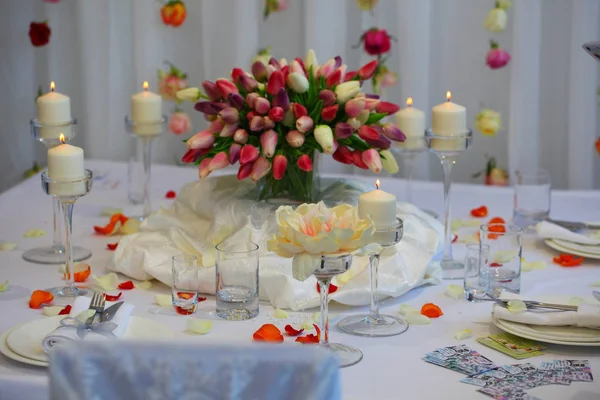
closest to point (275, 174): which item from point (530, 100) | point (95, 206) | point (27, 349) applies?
point (27, 349)

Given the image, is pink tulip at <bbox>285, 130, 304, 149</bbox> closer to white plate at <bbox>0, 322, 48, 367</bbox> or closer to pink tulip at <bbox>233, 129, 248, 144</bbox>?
pink tulip at <bbox>233, 129, 248, 144</bbox>

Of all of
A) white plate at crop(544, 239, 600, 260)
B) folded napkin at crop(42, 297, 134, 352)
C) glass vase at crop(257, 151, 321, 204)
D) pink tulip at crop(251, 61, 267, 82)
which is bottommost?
folded napkin at crop(42, 297, 134, 352)

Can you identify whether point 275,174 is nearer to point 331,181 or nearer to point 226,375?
point 331,181

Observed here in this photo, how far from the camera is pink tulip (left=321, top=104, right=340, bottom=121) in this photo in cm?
182

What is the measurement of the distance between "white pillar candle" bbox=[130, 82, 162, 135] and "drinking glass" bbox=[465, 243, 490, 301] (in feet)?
3.02

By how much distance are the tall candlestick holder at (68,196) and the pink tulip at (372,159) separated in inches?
20.9

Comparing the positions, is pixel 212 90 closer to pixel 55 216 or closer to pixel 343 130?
pixel 343 130

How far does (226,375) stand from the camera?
3.26ft

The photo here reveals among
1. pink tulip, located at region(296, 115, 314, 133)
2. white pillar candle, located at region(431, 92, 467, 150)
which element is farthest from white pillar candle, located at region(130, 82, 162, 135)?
white pillar candle, located at region(431, 92, 467, 150)

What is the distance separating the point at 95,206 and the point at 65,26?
1.47m

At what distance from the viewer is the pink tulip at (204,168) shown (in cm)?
184

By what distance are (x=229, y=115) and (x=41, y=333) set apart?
1.87 feet

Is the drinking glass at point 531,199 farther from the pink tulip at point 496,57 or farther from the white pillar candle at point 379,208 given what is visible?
the pink tulip at point 496,57

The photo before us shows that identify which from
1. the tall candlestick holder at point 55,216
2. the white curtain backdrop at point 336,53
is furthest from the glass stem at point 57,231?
the white curtain backdrop at point 336,53
